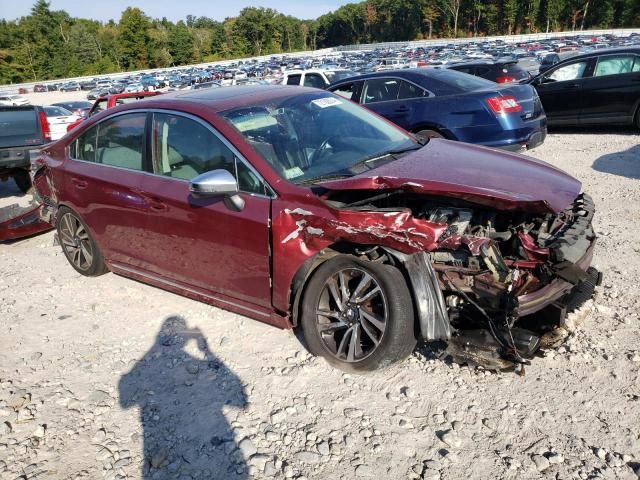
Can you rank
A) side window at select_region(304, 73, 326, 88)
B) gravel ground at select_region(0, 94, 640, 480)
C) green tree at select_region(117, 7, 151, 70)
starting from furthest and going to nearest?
green tree at select_region(117, 7, 151, 70) → side window at select_region(304, 73, 326, 88) → gravel ground at select_region(0, 94, 640, 480)

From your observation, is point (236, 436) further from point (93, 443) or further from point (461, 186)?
point (461, 186)

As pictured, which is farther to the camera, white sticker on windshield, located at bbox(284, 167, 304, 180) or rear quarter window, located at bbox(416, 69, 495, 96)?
rear quarter window, located at bbox(416, 69, 495, 96)

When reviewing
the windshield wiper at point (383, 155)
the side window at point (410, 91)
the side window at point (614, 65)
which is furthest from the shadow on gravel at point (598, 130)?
the windshield wiper at point (383, 155)

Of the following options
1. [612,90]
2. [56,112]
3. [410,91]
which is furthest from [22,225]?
[56,112]

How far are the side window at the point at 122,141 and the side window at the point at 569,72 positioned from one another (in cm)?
875

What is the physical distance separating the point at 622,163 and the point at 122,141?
680 centimetres

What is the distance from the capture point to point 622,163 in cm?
747

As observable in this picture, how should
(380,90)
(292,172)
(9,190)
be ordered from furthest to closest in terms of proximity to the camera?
(9,190) → (380,90) → (292,172)

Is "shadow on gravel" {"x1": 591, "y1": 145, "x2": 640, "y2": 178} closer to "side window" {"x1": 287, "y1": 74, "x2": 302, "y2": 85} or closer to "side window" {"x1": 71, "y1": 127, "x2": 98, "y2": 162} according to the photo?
"side window" {"x1": 71, "y1": 127, "x2": 98, "y2": 162}

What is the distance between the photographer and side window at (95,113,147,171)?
4.02 m

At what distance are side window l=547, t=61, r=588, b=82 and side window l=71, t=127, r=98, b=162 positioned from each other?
8843 millimetres

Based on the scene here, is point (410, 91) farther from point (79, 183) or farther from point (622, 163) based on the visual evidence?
point (79, 183)

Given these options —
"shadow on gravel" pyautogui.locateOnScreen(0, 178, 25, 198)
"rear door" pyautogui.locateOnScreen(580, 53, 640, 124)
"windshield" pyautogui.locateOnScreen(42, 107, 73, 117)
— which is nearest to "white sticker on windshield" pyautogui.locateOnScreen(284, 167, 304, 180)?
"shadow on gravel" pyautogui.locateOnScreen(0, 178, 25, 198)

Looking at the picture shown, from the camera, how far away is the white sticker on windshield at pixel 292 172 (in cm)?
328
